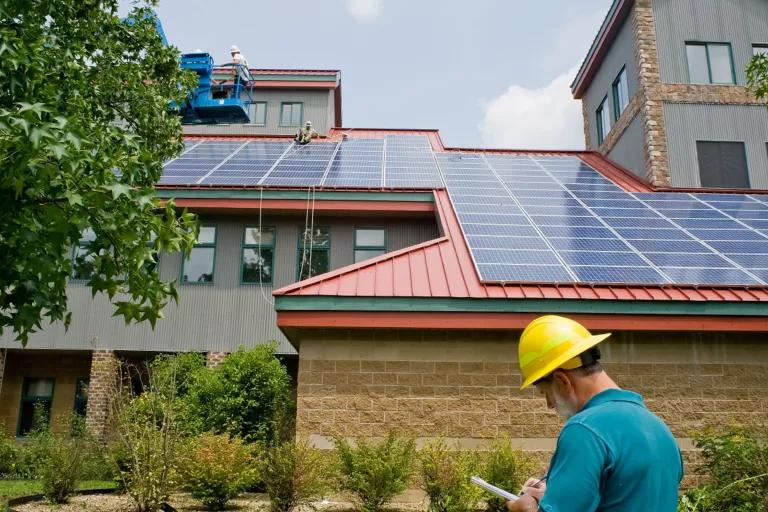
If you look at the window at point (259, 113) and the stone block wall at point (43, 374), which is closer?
the stone block wall at point (43, 374)

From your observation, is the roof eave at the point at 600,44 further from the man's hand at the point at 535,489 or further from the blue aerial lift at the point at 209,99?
the man's hand at the point at 535,489

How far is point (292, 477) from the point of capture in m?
8.47

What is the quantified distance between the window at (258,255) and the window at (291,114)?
1231 cm

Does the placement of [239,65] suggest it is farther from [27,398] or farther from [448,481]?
[448,481]

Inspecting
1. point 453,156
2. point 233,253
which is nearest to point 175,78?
point 233,253

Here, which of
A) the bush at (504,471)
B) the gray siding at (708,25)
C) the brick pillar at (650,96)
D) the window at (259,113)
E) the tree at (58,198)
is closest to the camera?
the tree at (58,198)

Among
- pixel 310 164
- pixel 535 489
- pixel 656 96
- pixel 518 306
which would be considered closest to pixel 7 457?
pixel 310 164

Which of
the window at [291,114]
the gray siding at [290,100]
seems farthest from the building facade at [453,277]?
the window at [291,114]

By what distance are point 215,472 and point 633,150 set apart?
16.3m

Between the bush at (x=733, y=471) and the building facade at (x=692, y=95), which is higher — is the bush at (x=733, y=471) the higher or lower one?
the lower one

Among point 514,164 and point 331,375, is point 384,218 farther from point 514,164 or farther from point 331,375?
point 331,375

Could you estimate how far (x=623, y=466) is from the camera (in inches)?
82.8

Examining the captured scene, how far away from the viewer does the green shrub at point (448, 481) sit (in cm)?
823

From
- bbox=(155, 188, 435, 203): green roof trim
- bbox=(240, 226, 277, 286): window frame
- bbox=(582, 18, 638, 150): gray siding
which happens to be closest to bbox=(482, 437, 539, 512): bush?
bbox=(155, 188, 435, 203): green roof trim
